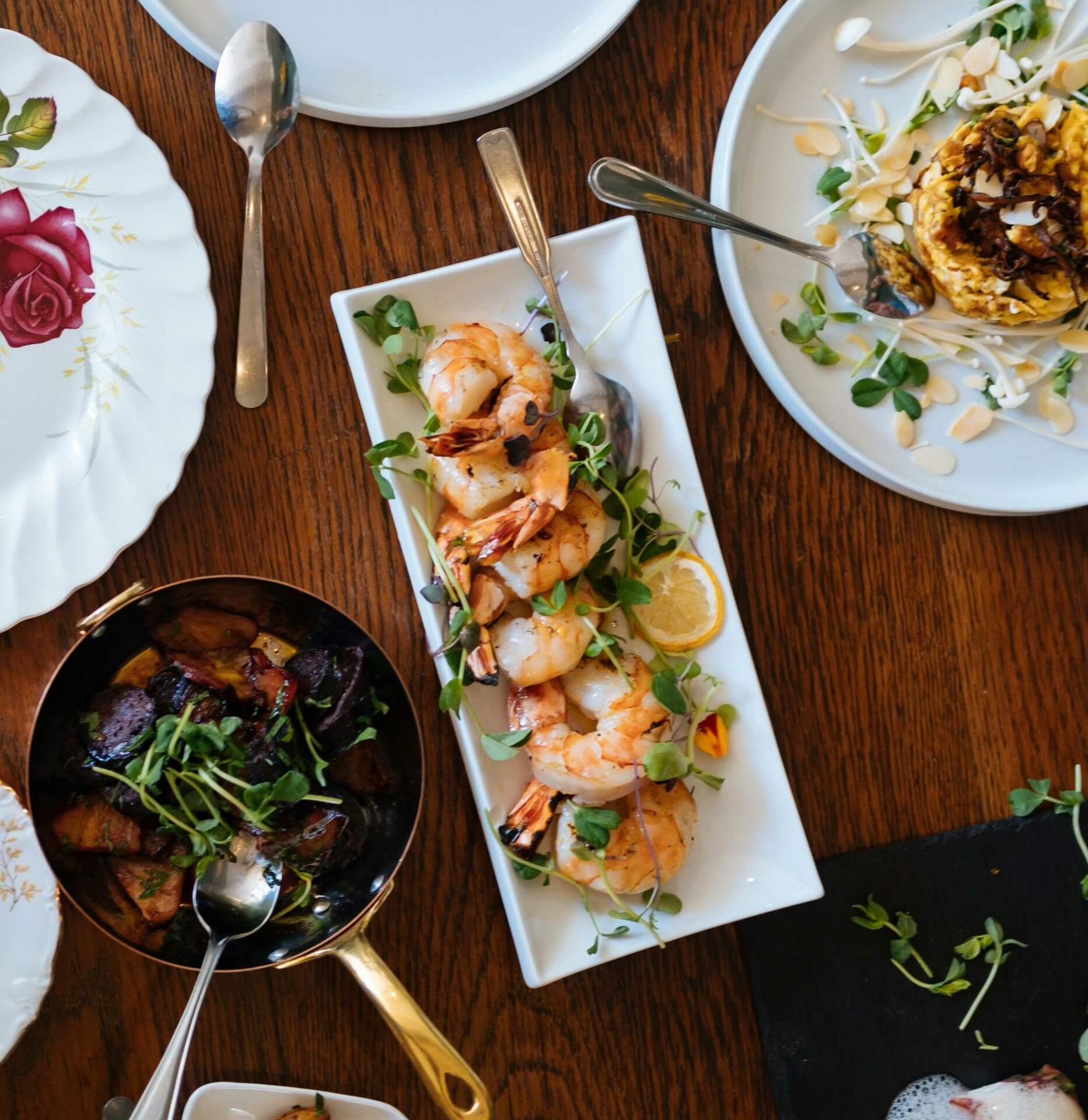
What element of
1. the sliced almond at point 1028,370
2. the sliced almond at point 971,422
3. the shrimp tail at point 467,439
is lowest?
the sliced almond at point 971,422

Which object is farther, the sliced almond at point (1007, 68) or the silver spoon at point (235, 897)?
the sliced almond at point (1007, 68)

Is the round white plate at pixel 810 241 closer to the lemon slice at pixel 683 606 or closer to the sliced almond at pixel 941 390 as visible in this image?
the sliced almond at pixel 941 390

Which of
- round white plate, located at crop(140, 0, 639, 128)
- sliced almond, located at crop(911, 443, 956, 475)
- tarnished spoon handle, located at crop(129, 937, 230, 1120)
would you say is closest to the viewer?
tarnished spoon handle, located at crop(129, 937, 230, 1120)

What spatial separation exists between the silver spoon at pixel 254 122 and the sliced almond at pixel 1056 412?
85 cm

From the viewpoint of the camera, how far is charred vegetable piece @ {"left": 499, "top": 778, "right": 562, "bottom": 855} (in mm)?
923

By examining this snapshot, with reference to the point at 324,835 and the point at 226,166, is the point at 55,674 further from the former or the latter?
the point at 226,166

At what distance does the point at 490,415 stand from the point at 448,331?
0.10 metres

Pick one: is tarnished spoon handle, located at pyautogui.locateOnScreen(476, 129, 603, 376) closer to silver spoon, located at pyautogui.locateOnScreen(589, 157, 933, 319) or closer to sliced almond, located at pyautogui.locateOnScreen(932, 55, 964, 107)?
silver spoon, located at pyautogui.locateOnScreen(589, 157, 933, 319)

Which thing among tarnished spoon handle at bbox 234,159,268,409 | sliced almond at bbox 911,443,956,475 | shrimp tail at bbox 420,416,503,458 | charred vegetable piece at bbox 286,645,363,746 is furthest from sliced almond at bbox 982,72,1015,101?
charred vegetable piece at bbox 286,645,363,746

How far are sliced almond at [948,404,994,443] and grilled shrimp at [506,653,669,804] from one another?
44 cm

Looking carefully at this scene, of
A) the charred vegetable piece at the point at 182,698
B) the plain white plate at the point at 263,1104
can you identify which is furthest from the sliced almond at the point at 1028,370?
the plain white plate at the point at 263,1104

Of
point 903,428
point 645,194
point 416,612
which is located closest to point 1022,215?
point 903,428

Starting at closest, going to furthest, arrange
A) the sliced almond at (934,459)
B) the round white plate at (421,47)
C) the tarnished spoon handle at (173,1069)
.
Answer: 1. the tarnished spoon handle at (173,1069)
2. the round white plate at (421,47)
3. the sliced almond at (934,459)

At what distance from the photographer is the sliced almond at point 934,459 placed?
41.3 inches
